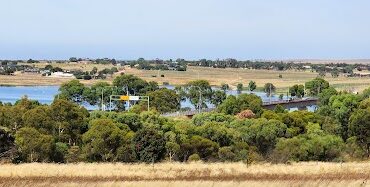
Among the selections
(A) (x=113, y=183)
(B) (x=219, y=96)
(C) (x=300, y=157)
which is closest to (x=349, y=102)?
(C) (x=300, y=157)

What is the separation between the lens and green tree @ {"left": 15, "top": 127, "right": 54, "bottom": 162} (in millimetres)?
35594

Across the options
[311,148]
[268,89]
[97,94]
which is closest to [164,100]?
[97,94]

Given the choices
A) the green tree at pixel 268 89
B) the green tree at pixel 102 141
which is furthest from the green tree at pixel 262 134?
the green tree at pixel 268 89

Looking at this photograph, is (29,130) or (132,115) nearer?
(29,130)

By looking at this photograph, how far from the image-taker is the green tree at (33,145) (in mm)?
35594

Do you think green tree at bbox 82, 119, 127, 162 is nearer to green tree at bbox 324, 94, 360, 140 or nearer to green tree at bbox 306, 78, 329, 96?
green tree at bbox 324, 94, 360, 140

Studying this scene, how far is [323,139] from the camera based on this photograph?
46531 millimetres

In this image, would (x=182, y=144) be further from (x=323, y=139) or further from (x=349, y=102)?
(x=349, y=102)

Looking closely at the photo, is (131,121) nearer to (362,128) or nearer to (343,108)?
(362,128)

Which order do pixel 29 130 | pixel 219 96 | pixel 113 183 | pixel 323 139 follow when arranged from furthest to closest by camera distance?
1. pixel 219 96
2. pixel 323 139
3. pixel 29 130
4. pixel 113 183

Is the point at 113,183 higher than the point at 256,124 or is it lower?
higher

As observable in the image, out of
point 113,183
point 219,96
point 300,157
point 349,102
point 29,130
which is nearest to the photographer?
point 113,183

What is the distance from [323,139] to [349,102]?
87.4 feet

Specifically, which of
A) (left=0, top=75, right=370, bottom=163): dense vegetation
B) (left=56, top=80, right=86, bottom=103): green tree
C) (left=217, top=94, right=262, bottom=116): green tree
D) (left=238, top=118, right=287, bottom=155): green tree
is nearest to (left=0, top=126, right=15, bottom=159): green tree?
(left=0, top=75, right=370, bottom=163): dense vegetation
